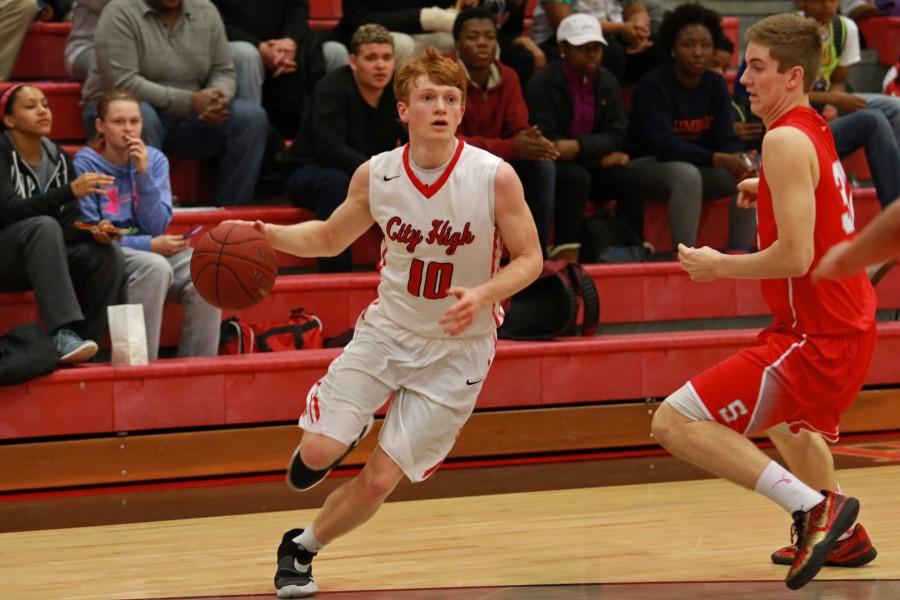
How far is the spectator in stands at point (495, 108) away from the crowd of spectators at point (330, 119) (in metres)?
0.01

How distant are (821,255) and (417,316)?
3.86 ft

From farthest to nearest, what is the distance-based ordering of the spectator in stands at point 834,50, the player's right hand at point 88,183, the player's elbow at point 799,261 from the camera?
the spectator in stands at point 834,50
the player's right hand at point 88,183
the player's elbow at point 799,261

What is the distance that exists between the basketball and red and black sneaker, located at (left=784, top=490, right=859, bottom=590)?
2.02 m

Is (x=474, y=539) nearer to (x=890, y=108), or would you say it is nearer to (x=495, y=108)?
(x=495, y=108)

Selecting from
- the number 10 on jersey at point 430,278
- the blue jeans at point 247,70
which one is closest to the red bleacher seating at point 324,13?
the blue jeans at point 247,70

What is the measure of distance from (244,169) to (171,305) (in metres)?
1.09

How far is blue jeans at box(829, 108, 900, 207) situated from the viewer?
25.2 ft

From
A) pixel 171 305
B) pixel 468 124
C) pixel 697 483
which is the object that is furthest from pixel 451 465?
pixel 468 124

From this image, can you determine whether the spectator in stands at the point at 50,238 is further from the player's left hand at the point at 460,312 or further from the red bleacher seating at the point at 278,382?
the player's left hand at the point at 460,312

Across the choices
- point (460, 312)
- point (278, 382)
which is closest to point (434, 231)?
point (460, 312)

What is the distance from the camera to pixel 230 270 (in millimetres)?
4859

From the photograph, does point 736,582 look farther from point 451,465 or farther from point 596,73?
point 596,73

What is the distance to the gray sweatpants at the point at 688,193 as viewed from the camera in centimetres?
768

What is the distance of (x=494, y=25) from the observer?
752 centimetres
